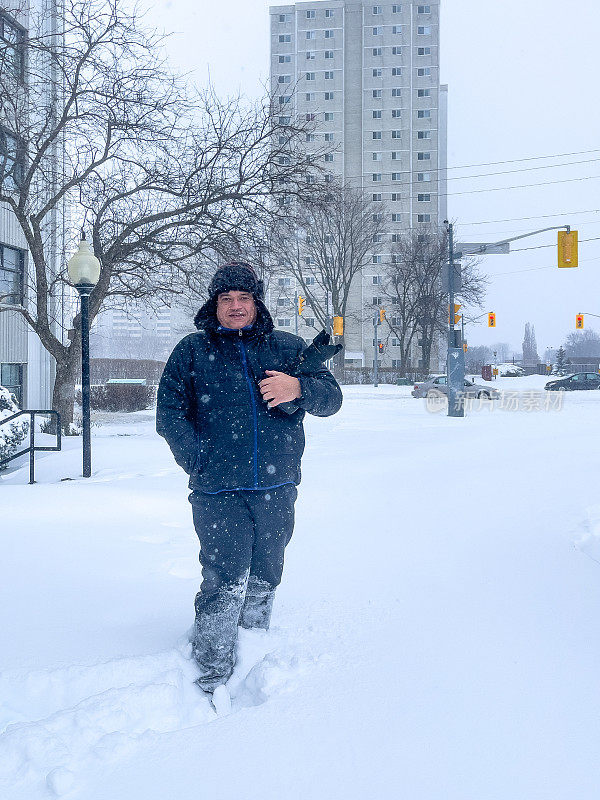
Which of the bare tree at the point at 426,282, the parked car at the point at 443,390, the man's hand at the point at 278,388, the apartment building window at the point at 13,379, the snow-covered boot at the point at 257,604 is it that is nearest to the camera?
the man's hand at the point at 278,388

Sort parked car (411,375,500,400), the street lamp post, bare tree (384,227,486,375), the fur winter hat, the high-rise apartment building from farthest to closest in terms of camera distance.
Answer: the high-rise apartment building, bare tree (384,227,486,375), parked car (411,375,500,400), the street lamp post, the fur winter hat

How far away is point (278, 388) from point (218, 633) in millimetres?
1064

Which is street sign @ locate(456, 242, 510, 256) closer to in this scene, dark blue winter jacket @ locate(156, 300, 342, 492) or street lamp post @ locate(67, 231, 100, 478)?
street lamp post @ locate(67, 231, 100, 478)

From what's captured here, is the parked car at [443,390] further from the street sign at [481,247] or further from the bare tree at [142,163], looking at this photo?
the bare tree at [142,163]

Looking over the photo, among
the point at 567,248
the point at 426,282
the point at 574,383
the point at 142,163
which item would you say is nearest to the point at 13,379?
the point at 142,163

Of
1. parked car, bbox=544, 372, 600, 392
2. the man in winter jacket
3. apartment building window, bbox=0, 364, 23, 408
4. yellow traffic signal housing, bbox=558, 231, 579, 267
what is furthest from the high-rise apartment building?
the man in winter jacket

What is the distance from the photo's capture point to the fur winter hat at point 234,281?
2.98 metres

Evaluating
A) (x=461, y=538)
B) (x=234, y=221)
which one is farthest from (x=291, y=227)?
(x=461, y=538)

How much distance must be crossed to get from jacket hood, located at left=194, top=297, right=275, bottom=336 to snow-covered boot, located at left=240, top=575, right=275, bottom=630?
3.69ft

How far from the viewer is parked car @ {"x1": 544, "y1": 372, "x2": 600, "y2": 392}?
3938 cm

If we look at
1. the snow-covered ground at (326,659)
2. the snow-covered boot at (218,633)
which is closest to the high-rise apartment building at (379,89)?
the snow-covered ground at (326,659)

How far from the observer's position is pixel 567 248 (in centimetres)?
2009

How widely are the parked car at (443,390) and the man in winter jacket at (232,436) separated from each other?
26.9m

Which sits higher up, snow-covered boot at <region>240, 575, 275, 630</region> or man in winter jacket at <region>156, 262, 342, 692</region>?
man in winter jacket at <region>156, 262, 342, 692</region>
